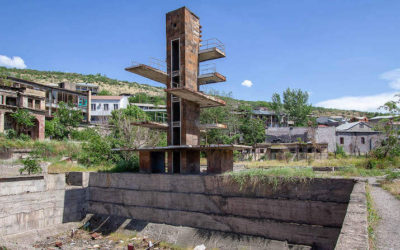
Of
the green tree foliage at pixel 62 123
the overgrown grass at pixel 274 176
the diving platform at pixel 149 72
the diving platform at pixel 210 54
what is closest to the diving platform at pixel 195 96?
the diving platform at pixel 149 72

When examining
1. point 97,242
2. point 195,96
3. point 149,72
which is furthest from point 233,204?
point 149,72

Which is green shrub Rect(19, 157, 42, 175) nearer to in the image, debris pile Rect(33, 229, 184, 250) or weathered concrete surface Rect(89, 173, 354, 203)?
weathered concrete surface Rect(89, 173, 354, 203)

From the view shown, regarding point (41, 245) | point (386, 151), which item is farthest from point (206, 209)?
point (386, 151)

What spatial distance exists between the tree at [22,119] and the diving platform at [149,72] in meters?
18.9

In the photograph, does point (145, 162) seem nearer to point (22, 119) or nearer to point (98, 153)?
point (98, 153)

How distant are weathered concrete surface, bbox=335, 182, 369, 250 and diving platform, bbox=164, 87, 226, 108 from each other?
9.28 m

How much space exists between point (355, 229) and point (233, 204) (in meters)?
8.54

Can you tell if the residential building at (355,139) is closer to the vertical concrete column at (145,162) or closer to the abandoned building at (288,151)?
the abandoned building at (288,151)

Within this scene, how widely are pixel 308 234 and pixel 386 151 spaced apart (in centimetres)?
1457

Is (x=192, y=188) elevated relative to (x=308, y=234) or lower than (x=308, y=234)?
elevated

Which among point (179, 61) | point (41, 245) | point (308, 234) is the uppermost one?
point (179, 61)

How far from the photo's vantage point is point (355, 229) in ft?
17.2

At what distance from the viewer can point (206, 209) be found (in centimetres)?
1424

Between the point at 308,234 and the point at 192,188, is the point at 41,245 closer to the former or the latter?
the point at 192,188
